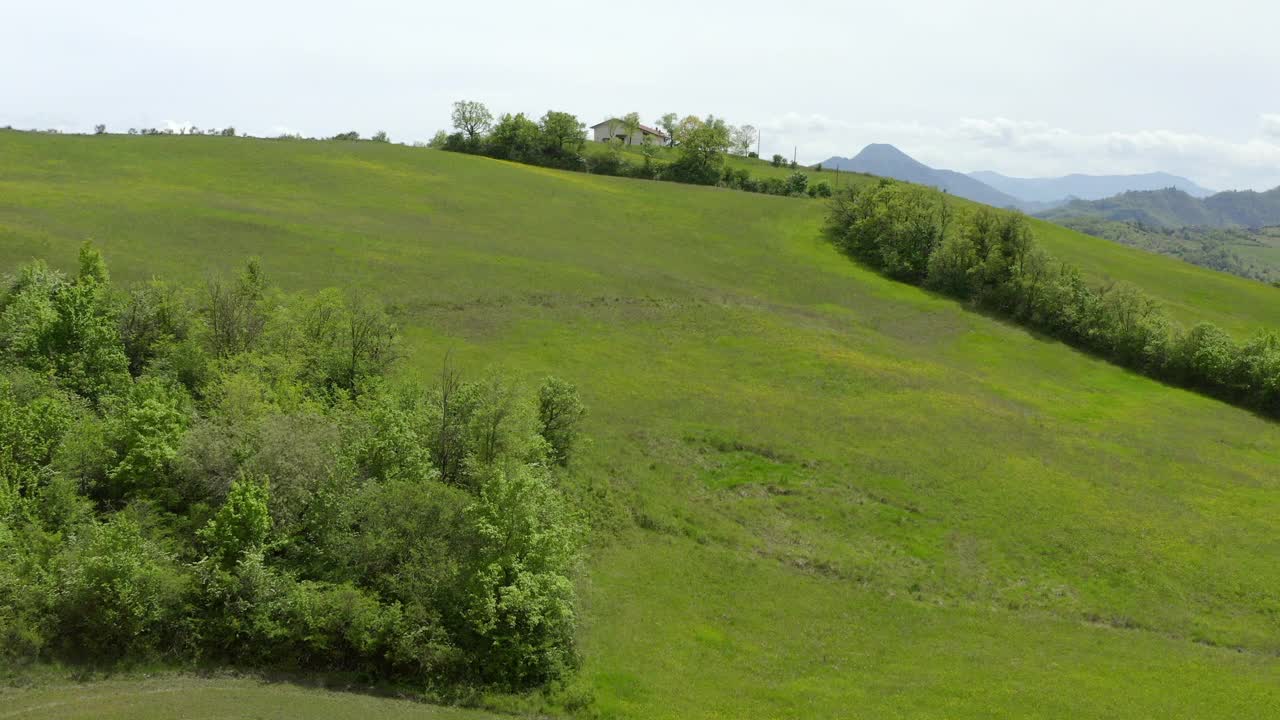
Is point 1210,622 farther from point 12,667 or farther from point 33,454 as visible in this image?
point 33,454

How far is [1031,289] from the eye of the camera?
8731cm

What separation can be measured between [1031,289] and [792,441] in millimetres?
47729

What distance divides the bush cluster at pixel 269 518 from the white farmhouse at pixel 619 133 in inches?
5100

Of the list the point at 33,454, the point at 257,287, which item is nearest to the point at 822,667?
the point at 33,454

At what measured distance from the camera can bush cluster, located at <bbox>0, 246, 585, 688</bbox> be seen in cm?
2892

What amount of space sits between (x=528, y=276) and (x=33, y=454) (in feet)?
152

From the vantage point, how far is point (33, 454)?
3456cm

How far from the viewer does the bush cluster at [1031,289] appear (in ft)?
242

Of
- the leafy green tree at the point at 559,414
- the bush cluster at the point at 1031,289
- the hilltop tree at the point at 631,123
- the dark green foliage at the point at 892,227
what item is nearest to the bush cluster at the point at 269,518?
the leafy green tree at the point at 559,414

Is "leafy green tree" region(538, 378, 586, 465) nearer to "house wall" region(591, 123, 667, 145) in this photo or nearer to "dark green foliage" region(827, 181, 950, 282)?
"dark green foliage" region(827, 181, 950, 282)

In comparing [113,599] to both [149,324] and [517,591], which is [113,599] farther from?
[149,324]

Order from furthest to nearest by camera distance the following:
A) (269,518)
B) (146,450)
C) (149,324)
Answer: (149,324)
(146,450)
(269,518)

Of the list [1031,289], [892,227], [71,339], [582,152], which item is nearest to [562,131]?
[582,152]

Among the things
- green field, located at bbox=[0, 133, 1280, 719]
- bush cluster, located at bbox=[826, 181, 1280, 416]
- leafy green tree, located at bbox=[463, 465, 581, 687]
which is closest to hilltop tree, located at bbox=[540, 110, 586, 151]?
green field, located at bbox=[0, 133, 1280, 719]
